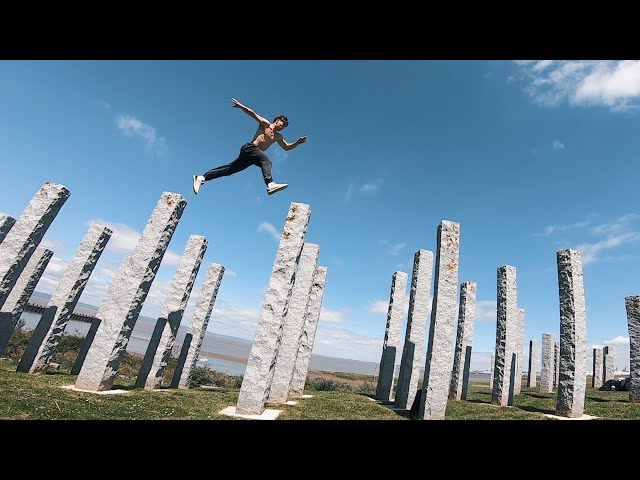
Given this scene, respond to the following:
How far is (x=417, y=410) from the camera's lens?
7.80 metres

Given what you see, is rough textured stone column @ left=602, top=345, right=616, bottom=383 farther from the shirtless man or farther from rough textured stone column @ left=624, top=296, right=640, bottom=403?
the shirtless man

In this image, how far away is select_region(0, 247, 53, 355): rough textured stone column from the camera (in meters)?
9.88

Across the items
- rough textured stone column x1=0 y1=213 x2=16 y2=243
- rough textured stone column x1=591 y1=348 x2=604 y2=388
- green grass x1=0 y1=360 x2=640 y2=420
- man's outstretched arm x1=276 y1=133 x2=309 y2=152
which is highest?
man's outstretched arm x1=276 y1=133 x2=309 y2=152

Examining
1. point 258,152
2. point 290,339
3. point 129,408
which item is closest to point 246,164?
point 258,152

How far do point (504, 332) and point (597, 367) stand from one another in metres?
14.0

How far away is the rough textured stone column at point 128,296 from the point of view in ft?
23.2

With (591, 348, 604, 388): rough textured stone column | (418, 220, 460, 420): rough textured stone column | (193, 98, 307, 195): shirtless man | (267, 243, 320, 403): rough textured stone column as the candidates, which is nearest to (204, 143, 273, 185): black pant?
(193, 98, 307, 195): shirtless man

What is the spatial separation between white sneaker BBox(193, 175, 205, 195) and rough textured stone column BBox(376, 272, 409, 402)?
8508 millimetres

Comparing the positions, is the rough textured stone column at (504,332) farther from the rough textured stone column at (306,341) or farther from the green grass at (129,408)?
the rough textured stone column at (306,341)

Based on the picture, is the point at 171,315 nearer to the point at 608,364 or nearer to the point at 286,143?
the point at 286,143

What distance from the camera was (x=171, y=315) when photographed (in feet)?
34.7

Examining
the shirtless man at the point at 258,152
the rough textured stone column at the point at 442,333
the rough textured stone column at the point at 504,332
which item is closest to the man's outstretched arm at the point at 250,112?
the shirtless man at the point at 258,152
